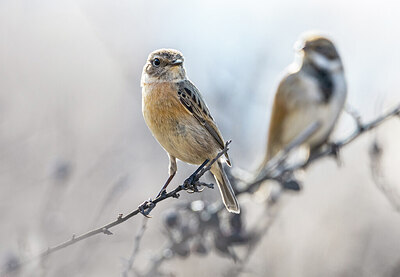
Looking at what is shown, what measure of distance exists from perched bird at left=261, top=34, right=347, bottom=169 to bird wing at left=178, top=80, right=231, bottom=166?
337 cm

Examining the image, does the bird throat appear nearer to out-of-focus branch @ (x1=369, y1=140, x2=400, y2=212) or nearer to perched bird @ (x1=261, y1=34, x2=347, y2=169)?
perched bird @ (x1=261, y1=34, x2=347, y2=169)

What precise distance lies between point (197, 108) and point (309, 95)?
145 inches

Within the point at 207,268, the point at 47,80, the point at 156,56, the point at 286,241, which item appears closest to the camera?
the point at 156,56

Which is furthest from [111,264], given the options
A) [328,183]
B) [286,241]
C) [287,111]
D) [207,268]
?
[328,183]

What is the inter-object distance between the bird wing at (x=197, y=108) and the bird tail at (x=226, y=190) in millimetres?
157

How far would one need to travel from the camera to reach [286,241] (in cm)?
795

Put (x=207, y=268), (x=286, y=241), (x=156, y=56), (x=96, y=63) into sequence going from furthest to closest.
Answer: (x=96, y=63)
(x=286, y=241)
(x=207, y=268)
(x=156, y=56)

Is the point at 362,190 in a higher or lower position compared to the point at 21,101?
lower

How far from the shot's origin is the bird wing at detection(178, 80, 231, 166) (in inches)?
185

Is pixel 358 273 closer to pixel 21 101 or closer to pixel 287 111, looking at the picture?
pixel 287 111

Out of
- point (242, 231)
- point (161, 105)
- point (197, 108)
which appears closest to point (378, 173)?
point (242, 231)

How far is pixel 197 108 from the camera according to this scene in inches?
186

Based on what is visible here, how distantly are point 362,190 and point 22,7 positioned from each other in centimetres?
453

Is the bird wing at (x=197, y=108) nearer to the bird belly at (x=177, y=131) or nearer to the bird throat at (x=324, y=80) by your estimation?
the bird belly at (x=177, y=131)
